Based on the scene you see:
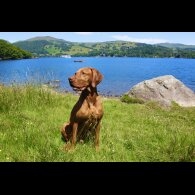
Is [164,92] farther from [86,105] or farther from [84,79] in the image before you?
[84,79]

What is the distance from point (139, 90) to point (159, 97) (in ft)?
3.65

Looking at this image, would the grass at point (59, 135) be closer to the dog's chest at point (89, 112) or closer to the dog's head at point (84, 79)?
the dog's chest at point (89, 112)

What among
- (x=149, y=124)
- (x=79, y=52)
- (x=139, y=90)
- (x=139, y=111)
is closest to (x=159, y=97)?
(x=139, y=90)

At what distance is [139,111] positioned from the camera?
40.3 feet

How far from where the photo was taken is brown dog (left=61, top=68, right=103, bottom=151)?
5.77 meters

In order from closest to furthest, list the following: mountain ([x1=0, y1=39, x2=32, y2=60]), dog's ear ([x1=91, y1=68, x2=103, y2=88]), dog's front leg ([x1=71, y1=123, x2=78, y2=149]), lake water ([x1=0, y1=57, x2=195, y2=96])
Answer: dog's ear ([x1=91, y1=68, x2=103, y2=88]) < dog's front leg ([x1=71, y1=123, x2=78, y2=149]) < lake water ([x1=0, y1=57, x2=195, y2=96]) < mountain ([x1=0, y1=39, x2=32, y2=60])

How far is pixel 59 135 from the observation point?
23.2 ft

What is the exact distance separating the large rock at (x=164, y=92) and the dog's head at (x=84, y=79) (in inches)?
409

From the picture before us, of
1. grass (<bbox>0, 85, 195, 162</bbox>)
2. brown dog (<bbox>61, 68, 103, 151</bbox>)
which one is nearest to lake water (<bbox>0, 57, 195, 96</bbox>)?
grass (<bbox>0, 85, 195, 162</bbox>)

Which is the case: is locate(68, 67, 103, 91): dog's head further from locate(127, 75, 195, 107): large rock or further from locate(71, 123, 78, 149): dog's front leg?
locate(127, 75, 195, 107): large rock

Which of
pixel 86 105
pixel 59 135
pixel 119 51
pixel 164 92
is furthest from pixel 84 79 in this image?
pixel 119 51

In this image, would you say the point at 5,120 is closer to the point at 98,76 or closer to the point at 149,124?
the point at 98,76

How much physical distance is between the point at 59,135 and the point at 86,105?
146 centimetres

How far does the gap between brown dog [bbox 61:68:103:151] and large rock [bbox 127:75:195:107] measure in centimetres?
1015
